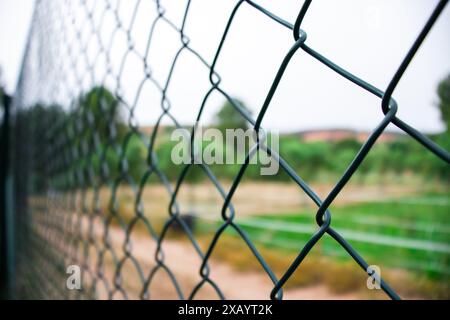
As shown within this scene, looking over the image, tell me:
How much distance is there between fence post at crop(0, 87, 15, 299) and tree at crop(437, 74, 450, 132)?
3.53 metres

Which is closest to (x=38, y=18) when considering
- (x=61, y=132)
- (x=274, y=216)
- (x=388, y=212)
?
(x=61, y=132)

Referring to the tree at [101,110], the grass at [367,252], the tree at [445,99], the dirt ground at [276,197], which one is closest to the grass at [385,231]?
the grass at [367,252]

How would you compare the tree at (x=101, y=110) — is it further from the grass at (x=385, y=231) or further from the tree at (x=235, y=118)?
the grass at (x=385, y=231)

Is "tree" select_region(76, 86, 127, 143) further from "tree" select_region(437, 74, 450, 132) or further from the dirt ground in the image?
the dirt ground

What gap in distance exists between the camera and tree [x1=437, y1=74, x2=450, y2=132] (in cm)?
244

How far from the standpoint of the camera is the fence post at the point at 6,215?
272 cm

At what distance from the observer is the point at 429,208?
15.0 meters

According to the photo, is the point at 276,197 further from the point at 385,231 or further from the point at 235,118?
the point at 235,118

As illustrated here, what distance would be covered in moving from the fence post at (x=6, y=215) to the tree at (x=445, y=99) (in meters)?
3.53

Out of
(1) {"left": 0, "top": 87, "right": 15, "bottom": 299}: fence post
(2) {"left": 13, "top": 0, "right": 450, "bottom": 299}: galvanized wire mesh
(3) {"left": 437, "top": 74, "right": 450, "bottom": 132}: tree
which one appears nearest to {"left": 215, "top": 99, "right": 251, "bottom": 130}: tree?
(2) {"left": 13, "top": 0, "right": 450, "bottom": 299}: galvanized wire mesh

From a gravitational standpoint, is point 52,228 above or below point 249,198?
below
